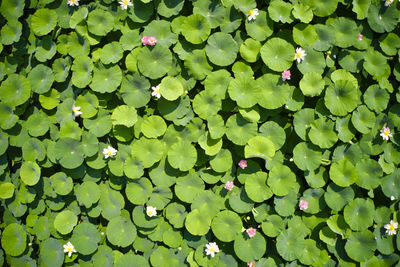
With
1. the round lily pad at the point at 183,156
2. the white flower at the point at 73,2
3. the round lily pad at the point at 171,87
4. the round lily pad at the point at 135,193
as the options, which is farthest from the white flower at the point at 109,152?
the white flower at the point at 73,2

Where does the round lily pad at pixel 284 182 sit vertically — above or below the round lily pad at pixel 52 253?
above

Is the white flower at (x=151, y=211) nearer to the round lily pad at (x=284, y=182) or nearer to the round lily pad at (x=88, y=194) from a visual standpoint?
the round lily pad at (x=88, y=194)

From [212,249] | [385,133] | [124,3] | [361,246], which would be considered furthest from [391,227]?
[124,3]

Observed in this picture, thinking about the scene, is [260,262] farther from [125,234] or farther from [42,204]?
[42,204]

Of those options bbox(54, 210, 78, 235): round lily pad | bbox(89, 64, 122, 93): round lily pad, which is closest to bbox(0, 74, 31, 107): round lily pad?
bbox(89, 64, 122, 93): round lily pad

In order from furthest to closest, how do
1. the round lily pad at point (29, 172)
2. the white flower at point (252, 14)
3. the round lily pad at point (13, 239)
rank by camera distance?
the round lily pad at point (13, 239), the round lily pad at point (29, 172), the white flower at point (252, 14)

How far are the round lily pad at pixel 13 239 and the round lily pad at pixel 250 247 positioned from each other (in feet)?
4.94

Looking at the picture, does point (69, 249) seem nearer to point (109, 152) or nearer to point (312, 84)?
point (109, 152)

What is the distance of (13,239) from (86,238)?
0.61 meters

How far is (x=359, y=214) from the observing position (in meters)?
2.29

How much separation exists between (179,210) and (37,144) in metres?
1.07

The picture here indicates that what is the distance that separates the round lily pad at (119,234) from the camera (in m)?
2.33

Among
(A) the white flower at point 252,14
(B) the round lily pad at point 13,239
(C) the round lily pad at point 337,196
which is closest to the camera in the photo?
(A) the white flower at point 252,14

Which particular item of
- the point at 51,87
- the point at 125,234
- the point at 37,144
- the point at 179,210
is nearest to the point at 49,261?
the point at 125,234
